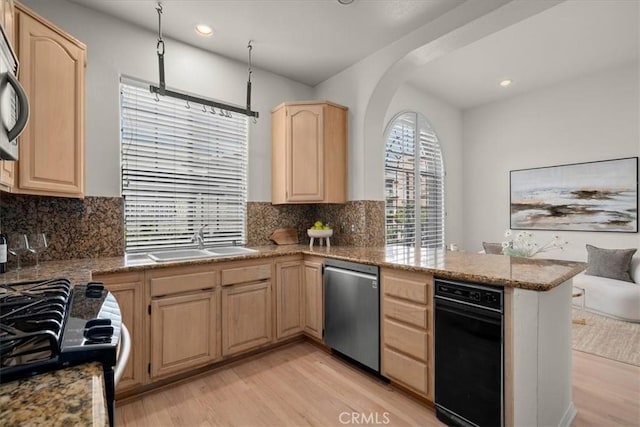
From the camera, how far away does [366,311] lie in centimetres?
233

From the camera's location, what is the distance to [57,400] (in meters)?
0.55

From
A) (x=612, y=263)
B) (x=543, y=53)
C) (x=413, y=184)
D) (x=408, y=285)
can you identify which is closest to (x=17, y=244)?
(x=408, y=285)

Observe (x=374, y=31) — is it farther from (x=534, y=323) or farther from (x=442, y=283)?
(x=534, y=323)

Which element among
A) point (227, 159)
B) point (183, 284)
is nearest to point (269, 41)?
point (227, 159)

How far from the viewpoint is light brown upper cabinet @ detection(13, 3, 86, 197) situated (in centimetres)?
171

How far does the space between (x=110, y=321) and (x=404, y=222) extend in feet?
12.4

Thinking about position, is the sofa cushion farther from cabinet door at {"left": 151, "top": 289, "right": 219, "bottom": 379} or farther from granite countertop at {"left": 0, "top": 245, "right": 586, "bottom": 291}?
cabinet door at {"left": 151, "top": 289, "right": 219, "bottom": 379}

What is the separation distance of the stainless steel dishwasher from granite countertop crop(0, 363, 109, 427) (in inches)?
73.4

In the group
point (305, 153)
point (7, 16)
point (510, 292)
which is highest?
point (7, 16)

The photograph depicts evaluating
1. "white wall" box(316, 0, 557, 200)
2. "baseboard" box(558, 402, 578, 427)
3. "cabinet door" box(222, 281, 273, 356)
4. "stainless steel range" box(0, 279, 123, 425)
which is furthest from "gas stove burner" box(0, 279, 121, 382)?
"white wall" box(316, 0, 557, 200)

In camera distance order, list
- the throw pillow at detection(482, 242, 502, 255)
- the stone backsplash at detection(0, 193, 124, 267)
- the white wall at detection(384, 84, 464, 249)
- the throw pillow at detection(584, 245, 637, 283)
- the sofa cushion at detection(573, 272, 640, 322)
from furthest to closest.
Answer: the white wall at detection(384, 84, 464, 249) → the throw pillow at detection(482, 242, 502, 255) → the throw pillow at detection(584, 245, 637, 283) → the sofa cushion at detection(573, 272, 640, 322) → the stone backsplash at detection(0, 193, 124, 267)

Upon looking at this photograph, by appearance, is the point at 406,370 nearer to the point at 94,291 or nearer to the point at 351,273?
the point at 351,273

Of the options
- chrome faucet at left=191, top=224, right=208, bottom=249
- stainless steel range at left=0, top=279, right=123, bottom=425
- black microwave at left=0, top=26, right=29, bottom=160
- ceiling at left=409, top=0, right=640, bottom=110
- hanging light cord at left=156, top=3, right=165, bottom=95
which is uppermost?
ceiling at left=409, top=0, right=640, bottom=110

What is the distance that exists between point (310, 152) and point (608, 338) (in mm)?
3419
